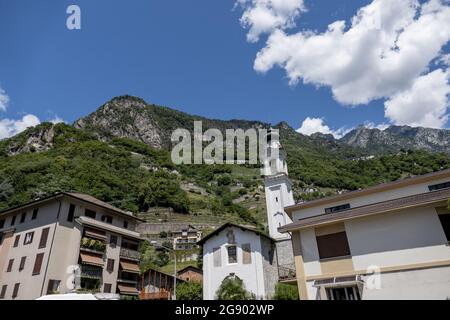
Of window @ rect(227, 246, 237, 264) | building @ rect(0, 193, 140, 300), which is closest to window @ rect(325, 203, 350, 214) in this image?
window @ rect(227, 246, 237, 264)

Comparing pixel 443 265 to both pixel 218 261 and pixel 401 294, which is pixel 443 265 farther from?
pixel 218 261

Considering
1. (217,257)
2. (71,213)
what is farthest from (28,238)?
(217,257)

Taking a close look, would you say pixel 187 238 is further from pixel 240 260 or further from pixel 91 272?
pixel 240 260

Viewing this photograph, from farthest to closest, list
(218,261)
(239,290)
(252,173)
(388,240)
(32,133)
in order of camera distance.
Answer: (252,173) → (32,133) → (218,261) → (239,290) → (388,240)

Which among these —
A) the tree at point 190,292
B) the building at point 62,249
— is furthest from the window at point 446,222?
the building at point 62,249

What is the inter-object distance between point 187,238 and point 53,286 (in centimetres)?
Answer: 6256

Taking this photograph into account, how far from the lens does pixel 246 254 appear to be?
3259 centimetres

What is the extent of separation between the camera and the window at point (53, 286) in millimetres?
30219

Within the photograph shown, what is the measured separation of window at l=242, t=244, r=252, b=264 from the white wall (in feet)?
1.01

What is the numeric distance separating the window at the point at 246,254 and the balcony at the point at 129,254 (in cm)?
1640

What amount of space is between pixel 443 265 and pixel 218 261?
21.3 metres

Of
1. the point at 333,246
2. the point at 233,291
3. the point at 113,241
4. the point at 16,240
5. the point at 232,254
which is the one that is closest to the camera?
the point at 333,246

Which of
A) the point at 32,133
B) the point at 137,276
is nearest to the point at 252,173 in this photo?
the point at 32,133
